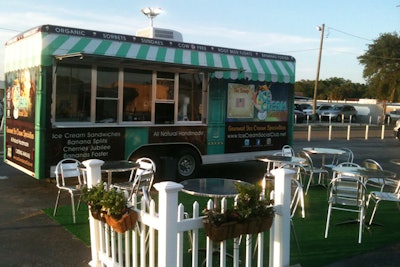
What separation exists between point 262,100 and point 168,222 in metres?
7.28

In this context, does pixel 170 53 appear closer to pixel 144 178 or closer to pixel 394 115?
pixel 144 178

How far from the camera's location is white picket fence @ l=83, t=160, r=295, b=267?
3.37m

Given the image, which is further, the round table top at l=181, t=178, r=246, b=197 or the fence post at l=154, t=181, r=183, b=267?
the round table top at l=181, t=178, r=246, b=197

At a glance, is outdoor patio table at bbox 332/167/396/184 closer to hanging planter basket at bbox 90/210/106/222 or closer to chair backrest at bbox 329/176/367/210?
chair backrest at bbox 329/176/367/210

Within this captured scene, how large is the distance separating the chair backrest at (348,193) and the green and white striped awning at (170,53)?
3.75 meters

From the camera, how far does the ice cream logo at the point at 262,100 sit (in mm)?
10141

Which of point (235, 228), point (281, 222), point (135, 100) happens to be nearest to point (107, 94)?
point (135, 100)

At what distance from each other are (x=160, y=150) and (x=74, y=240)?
3.75 m

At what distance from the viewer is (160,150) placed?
889cm

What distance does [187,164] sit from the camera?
9203mm

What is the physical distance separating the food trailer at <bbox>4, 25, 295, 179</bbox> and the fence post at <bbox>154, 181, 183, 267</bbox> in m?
4.30

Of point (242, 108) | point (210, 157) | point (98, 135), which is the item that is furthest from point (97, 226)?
point (242, 108)

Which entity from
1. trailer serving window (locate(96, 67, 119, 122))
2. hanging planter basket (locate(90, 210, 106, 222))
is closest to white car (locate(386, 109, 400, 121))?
trailer serving window (locate(96, 67, 119, 122))

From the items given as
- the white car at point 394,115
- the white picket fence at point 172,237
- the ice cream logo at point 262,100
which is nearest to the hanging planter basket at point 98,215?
the white picket fence at point 172,237
